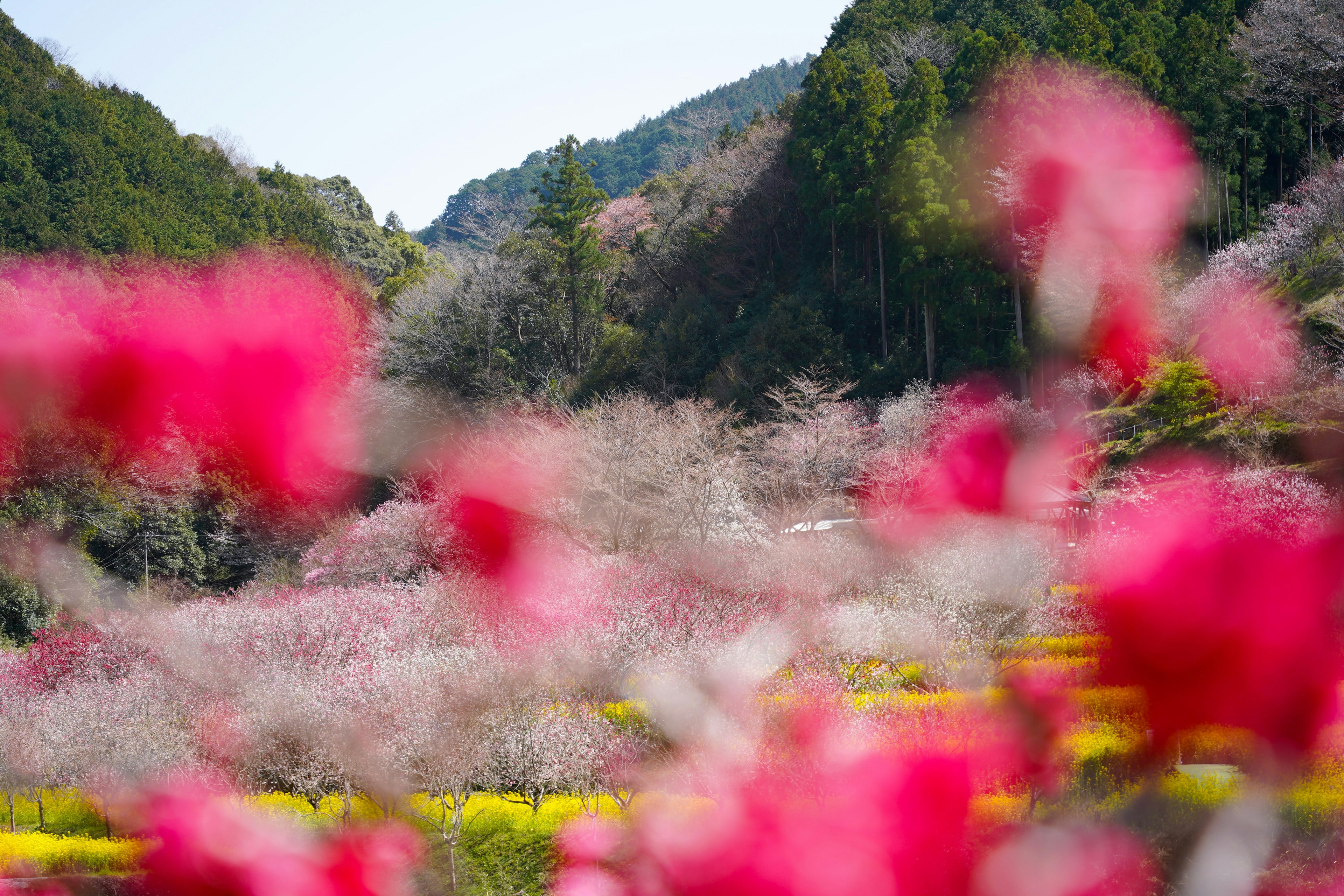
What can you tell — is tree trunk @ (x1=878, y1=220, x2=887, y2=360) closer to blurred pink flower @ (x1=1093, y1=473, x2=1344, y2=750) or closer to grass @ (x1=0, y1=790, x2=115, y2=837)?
blurred pink flower @ (x1=1093, y1=473, x2=1344, y2=750)

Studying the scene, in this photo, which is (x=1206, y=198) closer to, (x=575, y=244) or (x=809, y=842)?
(x=575, y=244)

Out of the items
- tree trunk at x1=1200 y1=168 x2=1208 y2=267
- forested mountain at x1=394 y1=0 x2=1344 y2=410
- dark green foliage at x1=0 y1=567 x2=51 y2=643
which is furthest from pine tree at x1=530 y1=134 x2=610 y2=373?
tree trunk at x1=1200 y1=168 x2=1208 y2=267

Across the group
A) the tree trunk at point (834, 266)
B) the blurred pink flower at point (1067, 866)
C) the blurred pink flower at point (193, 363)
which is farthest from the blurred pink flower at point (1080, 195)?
the blurred pink flower at point (193, 363)

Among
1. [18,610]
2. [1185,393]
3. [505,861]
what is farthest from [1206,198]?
[18,610]

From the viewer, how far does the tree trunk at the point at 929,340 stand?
23016 millimetres

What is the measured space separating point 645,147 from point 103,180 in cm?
4364

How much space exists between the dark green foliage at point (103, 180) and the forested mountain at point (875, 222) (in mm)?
9144

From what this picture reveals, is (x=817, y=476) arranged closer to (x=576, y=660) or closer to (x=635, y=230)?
(x=576, y=660)

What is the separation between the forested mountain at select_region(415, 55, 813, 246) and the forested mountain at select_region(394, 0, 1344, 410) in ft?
101

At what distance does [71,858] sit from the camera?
8.36m

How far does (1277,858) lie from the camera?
21.9ft

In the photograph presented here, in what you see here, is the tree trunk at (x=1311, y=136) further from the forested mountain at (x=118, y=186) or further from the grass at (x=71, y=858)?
the forested mountain at (x=118, y=186)

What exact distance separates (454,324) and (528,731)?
21596 mm

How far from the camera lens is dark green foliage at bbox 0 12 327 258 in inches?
1091
